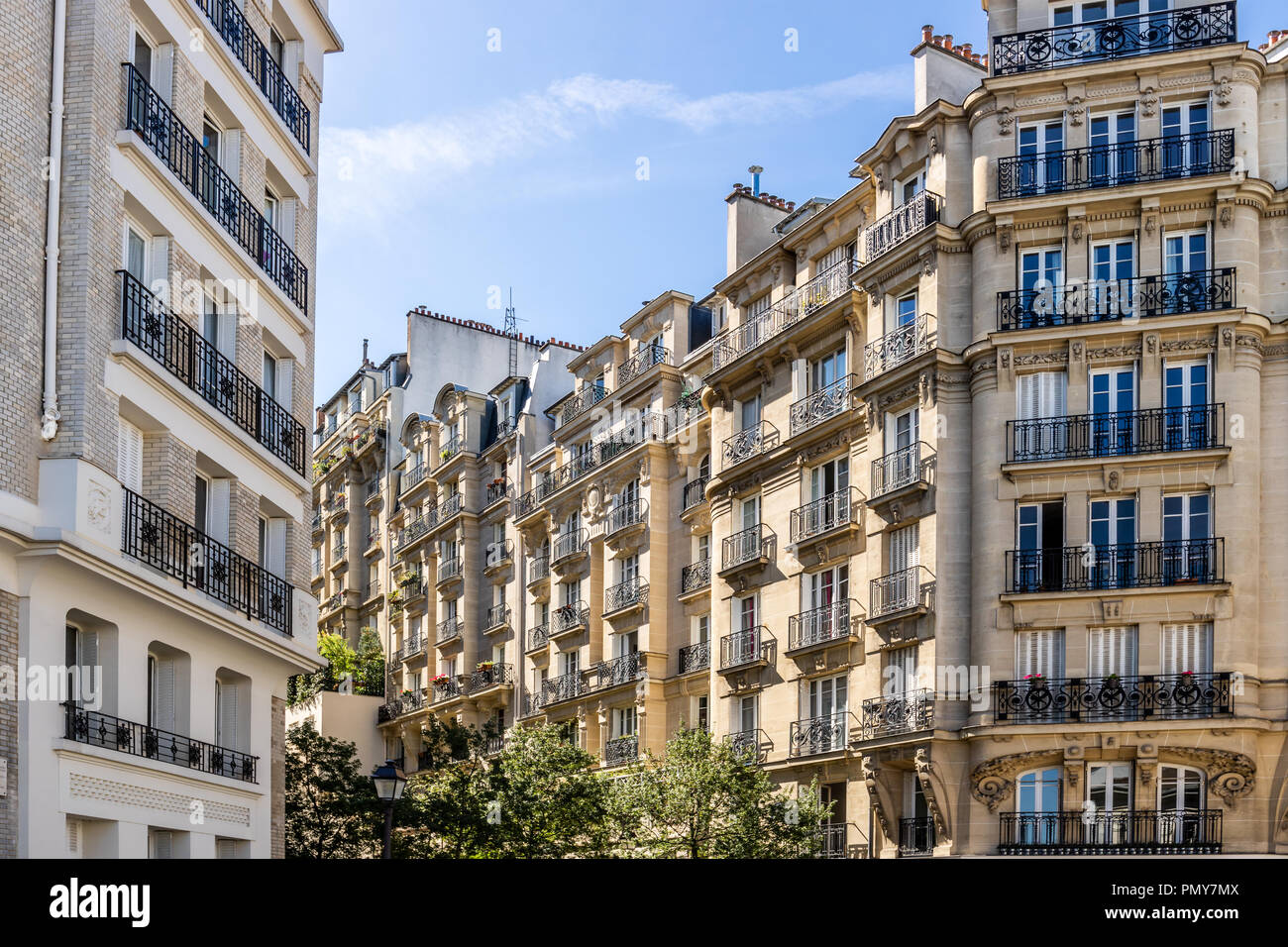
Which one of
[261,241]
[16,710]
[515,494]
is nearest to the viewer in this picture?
[16,710]

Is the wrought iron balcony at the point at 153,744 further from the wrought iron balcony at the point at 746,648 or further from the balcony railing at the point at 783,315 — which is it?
the balcony railing at the point at 783,315

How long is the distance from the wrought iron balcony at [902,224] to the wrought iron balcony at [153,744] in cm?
2037

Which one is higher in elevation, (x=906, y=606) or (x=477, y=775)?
(x=906, y=606)

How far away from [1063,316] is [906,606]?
7.23 metres

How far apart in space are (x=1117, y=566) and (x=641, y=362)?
2015cm

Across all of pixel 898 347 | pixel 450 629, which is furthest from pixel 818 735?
pixel 450 629

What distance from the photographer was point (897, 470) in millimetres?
36906

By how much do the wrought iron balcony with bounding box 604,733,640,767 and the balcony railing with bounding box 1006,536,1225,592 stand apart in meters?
15.5

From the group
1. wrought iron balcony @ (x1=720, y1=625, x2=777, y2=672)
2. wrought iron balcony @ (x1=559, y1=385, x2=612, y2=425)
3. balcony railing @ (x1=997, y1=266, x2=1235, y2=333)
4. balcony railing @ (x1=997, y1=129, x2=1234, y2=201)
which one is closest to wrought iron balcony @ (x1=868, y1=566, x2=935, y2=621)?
wrought iron balcony @ (x1=720, y1=625, x2=777, y2=672)

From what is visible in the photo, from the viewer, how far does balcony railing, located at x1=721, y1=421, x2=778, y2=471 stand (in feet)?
139

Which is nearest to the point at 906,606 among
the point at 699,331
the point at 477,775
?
the point at 477,775

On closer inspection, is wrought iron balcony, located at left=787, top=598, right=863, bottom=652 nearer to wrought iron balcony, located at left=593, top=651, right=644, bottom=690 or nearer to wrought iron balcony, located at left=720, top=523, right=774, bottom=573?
wrought iron balcony, located at left=720, top=523, right=774, bottom=573
